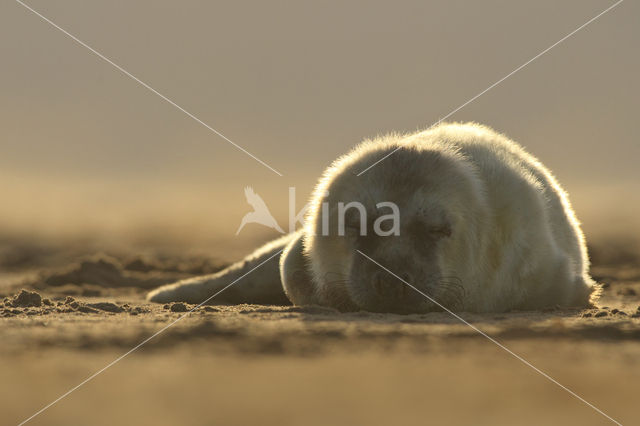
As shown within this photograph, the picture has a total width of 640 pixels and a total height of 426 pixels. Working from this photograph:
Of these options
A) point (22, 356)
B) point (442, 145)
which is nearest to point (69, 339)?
point (22, 356)

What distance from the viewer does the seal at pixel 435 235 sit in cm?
586

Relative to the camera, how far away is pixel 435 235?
595 cm

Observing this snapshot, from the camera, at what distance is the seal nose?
568 centimetres

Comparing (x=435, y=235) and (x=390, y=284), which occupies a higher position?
(x=435, y=235)

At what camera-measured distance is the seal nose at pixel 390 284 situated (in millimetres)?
5684

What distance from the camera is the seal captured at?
5859 millimetres

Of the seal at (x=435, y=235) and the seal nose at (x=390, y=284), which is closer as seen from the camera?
the seal nose at (x=390, y=284)

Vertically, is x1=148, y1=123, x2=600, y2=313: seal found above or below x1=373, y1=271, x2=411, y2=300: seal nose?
above

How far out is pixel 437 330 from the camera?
4766 mm

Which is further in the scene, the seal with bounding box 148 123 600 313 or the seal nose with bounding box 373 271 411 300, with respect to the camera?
the seal with bounding box 148 123 600 313

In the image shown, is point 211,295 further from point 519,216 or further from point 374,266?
point 519,216

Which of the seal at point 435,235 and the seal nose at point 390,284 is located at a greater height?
the seal at point 435,235

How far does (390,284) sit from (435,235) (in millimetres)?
558

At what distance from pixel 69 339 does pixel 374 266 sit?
2.28 meters
